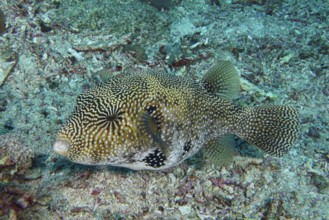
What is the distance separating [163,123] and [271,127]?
4.99ft

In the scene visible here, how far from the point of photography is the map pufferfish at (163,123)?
2936mm

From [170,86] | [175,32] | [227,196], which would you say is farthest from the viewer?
[175,32]

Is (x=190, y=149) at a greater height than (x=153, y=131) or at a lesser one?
lesser

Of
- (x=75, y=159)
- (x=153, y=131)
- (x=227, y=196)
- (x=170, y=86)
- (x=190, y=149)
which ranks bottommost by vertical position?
(x=227, y=196)

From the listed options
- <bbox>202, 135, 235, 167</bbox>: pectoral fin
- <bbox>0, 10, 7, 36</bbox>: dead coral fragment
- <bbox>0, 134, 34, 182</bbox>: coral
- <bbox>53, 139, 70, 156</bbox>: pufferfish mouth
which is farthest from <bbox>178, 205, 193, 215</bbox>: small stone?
<bbox>0, 10, 7, 36</bbox>: dead coral fragment

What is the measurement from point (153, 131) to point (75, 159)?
2.88 ft

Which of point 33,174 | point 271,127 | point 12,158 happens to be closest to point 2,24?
point 12,158

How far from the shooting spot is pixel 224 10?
7.63 metres

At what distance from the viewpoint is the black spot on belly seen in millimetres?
3230

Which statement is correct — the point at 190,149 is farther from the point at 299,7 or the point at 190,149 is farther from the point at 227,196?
the point at 299,7

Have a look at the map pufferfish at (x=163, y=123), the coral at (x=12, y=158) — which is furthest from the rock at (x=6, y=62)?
the map pufferfish at (x=163, y=123)

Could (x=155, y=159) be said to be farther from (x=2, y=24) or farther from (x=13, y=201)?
(x=2, y=24)

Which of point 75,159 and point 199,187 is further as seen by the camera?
point 199,187

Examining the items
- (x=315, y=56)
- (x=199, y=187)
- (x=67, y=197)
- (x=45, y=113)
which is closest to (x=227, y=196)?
(x=199, y=187)
